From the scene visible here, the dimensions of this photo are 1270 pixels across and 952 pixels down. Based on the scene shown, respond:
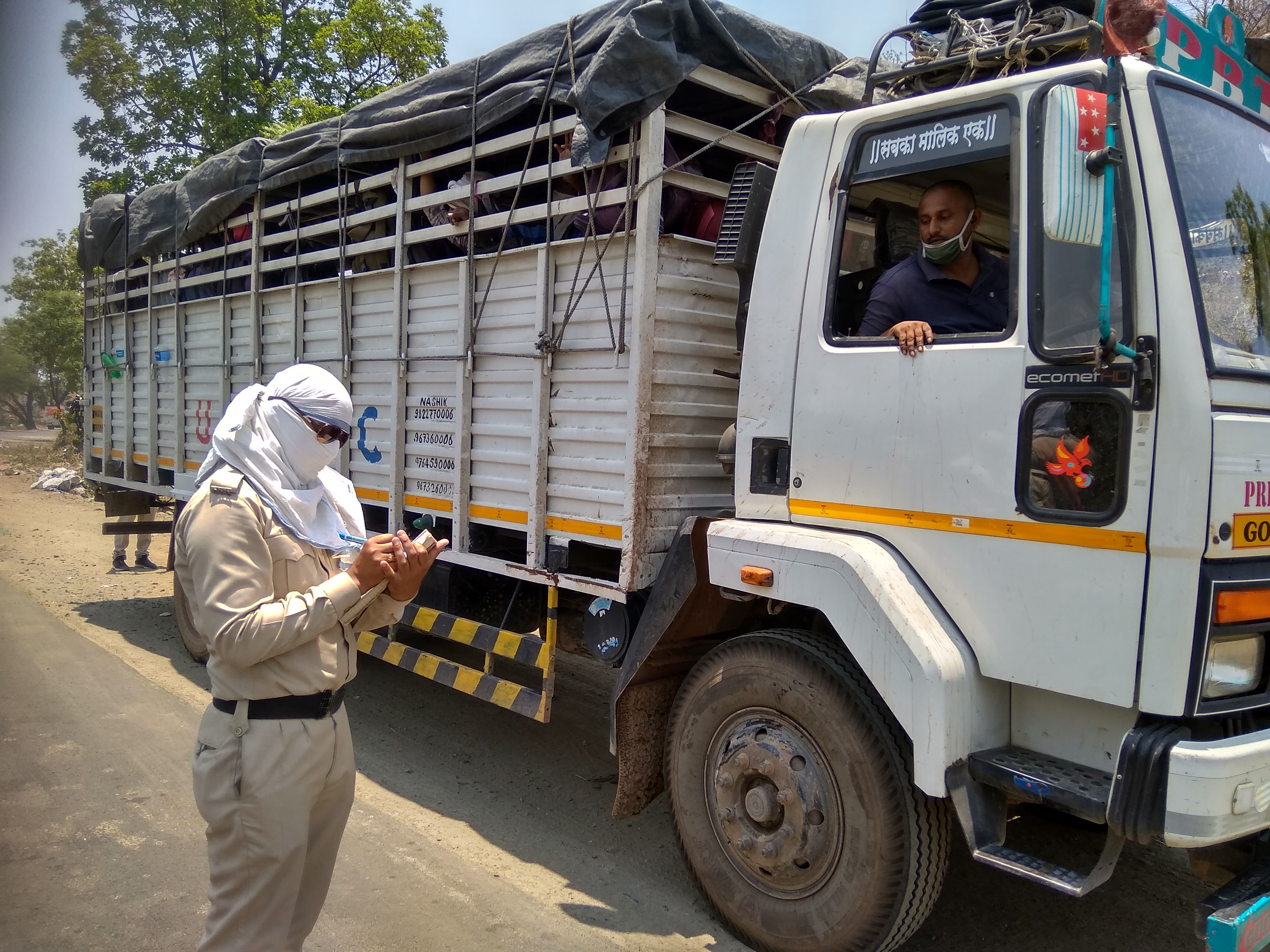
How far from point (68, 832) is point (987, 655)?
11.5 ft

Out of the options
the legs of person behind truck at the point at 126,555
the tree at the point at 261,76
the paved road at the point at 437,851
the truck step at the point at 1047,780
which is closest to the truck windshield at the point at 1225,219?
the truck step at the point at 1047,780

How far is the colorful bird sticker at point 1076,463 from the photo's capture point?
7.38ft

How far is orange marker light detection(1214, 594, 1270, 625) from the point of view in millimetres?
2094

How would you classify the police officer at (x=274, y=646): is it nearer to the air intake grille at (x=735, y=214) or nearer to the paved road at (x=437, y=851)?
the paved road at (x=437, y=851)

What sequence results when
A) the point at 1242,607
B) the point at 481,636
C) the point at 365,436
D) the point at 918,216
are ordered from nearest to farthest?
the point at 1242,607, the point at 918,216, the point at 481,636, the point at 365,436

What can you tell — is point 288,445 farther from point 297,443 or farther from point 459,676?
point 459,676

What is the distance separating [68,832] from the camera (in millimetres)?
3660

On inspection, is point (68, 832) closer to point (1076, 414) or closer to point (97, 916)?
point (97, 916)

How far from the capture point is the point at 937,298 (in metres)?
2.74

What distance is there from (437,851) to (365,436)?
7.51 ft

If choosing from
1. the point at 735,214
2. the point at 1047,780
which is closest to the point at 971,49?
the point at 735,214

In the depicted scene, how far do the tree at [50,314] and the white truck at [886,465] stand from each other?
45.9 inches

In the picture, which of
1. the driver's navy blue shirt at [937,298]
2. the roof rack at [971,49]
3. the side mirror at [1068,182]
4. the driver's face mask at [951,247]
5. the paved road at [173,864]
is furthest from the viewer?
the paved road at [173,864]

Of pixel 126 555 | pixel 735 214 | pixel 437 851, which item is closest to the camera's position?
pixel 735 214
